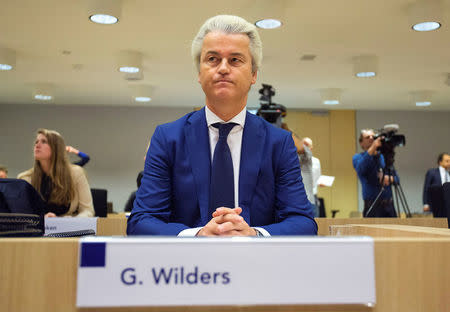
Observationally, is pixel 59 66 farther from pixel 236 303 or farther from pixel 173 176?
pixel 236 303

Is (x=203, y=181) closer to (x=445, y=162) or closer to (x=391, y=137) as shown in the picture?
(x=391, y=137)

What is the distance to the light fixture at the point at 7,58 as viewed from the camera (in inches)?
244

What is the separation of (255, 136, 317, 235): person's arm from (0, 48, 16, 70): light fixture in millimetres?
6036

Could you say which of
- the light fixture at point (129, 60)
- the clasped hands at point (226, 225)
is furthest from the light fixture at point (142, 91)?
the clasped hands at point (226, 225)

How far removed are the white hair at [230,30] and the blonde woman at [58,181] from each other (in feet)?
7.40

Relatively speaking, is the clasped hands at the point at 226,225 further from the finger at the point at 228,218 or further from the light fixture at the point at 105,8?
the light fixture at the point at 105,8

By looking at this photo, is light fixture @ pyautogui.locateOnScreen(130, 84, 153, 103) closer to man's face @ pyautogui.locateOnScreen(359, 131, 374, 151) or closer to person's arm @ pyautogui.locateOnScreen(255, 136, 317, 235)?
man's face @ pyautogui.locateOnScreen(359, 131, 374, 151)

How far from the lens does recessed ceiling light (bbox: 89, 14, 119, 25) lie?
4748 mm

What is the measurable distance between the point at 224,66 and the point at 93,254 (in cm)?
81

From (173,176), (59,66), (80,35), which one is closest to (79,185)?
(173,176)

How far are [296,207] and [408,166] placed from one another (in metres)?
10.1

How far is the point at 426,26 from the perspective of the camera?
4.87 m

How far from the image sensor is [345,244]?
1.89 feet

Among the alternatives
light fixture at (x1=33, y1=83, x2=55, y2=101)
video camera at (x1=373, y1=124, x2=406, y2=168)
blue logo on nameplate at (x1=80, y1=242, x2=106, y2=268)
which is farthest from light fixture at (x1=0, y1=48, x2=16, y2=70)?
blue logo on nameplate at (x1=80, y1=242, x2=106, y2=268)
